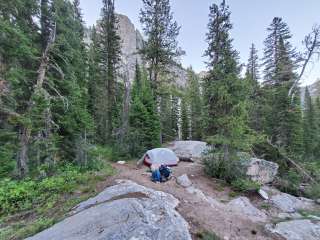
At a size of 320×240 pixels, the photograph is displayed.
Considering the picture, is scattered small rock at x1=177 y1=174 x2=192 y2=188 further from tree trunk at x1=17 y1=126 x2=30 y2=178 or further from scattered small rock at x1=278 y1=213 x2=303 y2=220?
tree trunk at x1=17 y1=126 x2=30 y2=178

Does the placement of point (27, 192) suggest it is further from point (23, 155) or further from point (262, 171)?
point (262, 171)

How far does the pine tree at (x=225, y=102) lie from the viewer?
9.23m

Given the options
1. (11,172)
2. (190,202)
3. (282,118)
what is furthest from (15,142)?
(282,118)

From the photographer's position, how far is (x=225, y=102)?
393 inches

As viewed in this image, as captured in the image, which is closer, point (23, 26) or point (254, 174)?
point (23, 26)

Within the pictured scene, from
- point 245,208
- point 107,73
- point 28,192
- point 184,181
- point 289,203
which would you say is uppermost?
point 107,73

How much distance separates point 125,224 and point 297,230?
4.87 m

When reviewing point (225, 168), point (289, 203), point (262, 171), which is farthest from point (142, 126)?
point (289, 203)

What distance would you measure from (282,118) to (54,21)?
19359 mm

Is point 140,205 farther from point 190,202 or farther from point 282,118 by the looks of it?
point 282,118

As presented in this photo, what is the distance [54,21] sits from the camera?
376 inches

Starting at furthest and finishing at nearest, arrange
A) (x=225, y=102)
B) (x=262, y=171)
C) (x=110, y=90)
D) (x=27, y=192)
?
(x=110, y=90) → (x=262, y=171) → (x=225, y=102) → (x=27, y=192)

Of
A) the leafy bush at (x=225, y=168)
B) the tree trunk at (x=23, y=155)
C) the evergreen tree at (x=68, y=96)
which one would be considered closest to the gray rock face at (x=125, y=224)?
the tree trunk at (x=23, y=155)

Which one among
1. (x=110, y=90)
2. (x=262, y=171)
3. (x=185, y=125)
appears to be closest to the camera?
(x=262, y=171)
